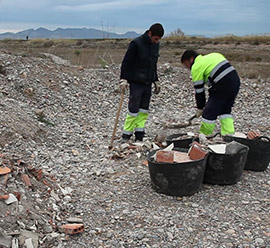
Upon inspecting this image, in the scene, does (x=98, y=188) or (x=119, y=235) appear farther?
(x=98, y=188)

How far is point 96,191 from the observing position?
167 inches

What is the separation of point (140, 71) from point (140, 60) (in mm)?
170

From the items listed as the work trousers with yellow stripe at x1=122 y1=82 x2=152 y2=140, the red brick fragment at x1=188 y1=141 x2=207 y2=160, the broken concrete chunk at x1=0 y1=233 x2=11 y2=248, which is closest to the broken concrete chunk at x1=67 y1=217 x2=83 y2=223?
the broken concrete chunk at x1=0 y1=233 x2=11 y2=248

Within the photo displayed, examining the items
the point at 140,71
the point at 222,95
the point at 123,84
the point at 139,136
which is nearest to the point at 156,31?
the point at 140,71

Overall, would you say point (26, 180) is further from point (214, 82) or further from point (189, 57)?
point (214, 82)

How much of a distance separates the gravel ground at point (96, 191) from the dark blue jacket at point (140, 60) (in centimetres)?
117

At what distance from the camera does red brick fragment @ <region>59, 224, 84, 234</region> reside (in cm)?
325

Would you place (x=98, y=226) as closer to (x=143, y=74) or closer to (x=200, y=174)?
(x=200, y=174)

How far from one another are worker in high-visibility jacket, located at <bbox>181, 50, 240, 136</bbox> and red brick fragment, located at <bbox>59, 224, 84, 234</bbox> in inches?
102

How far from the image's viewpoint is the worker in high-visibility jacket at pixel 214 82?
16.0 ft

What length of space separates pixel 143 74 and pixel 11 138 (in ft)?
7.12

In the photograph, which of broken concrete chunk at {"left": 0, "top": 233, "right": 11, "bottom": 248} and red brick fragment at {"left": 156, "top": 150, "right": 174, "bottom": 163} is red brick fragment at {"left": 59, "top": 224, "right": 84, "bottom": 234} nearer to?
broken concrete chunk at {"left": 0, "top": 233, "right": 11, "bottom": 248}

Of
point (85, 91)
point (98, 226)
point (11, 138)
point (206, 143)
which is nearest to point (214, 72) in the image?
point (206, 143)

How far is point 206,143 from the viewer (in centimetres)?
459
